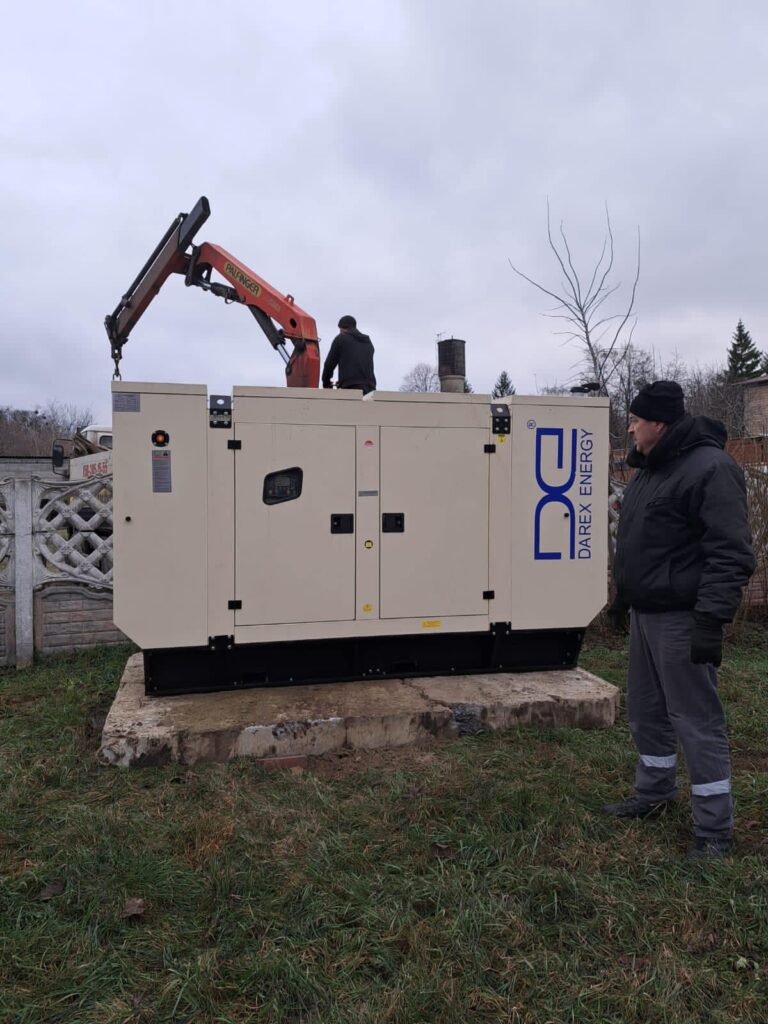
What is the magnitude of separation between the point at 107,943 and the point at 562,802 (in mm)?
2096

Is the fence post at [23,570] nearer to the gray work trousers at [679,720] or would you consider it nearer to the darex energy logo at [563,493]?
the darex energy logo at [563,493]

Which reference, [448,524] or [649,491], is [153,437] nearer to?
[448,524]

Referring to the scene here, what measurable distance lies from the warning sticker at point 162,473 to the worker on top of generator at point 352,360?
1784 mm

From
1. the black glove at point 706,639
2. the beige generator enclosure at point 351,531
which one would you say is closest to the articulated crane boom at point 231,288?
the beige generator enclosure at point 351,531

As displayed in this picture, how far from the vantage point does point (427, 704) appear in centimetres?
458

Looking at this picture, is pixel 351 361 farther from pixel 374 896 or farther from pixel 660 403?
pixel 374 896

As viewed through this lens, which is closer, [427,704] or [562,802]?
[562,802]

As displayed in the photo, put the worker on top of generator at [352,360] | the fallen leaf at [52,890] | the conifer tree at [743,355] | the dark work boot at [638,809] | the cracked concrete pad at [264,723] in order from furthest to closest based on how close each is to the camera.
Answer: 1. the conifer tree at [743,355]
2. the worker on top of generator at [352,360]
3. the cracked concrete pad at [264,723]
4. the dark work boot at [638,809]
5. the fallen leaf at [52,890]

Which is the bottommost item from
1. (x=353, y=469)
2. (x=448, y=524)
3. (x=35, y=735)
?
(x=35, y=735)

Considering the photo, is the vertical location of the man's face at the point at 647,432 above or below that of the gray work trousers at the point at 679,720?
above

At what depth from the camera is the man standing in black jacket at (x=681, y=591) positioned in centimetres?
304

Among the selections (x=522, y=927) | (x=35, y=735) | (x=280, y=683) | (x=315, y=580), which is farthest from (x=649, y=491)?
(x=35, y=735)

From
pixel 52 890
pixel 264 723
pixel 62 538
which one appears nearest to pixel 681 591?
pixel 264 723

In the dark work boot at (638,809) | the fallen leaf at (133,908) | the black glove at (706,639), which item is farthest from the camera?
the dark work boot at (638,809)
